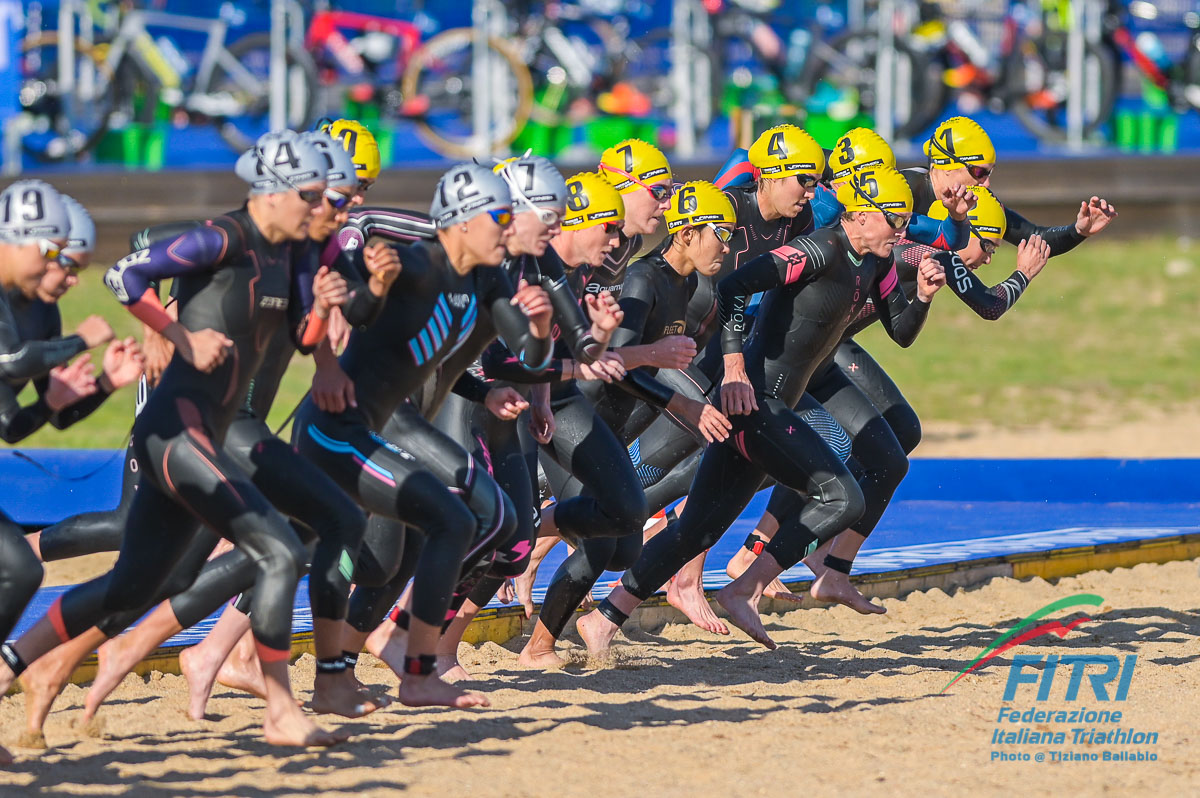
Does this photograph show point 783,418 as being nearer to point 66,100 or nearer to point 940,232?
point 940,232

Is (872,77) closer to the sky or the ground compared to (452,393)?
closer to the sky

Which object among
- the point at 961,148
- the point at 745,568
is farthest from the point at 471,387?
the point at 961,148

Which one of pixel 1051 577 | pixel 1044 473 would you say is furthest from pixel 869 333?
pixel 1051 577

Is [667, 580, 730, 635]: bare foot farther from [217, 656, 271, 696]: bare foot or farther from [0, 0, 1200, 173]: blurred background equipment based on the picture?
[0, 0, 1200, 173]: blurred background equipment

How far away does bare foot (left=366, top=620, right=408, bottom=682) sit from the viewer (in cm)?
609

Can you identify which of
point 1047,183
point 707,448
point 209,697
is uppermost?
point 1047,183

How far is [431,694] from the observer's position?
567cm

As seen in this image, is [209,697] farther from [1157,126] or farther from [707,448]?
[1157,126]

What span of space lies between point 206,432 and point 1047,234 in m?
4.55

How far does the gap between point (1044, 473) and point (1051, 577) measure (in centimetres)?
242

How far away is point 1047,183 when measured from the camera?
669 inches

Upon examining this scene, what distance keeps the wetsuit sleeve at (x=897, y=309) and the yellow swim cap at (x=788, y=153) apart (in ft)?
2.00

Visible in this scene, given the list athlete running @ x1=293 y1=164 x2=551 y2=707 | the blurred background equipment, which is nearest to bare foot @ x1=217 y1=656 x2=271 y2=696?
athlete running @ x1=293 y1=164 x2=551 y2=707

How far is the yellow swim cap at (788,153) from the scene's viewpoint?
759 cm
